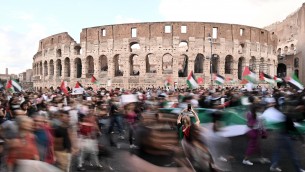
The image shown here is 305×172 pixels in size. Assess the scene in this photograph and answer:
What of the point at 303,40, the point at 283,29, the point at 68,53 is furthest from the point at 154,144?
the point at 283,29

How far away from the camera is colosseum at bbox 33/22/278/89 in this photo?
1586 inches

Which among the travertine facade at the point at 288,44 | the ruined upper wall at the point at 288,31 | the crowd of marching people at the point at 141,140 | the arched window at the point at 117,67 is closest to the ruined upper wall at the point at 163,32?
the arched window at the point at 117,67

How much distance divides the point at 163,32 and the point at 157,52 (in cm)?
272

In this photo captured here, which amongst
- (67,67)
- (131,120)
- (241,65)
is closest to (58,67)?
(67,67)

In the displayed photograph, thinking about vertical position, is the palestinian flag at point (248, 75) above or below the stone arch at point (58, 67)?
below

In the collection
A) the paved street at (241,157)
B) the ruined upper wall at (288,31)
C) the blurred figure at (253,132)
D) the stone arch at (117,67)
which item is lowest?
the paved street at (241,157)

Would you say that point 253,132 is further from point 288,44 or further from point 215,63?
point 288,44

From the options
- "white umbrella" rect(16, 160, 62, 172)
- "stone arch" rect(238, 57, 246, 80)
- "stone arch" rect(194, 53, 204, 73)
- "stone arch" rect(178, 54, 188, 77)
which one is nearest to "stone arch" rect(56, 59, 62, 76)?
"stone arch" rect(178, 54, 188, 77)

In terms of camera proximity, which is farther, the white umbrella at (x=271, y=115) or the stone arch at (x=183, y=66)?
the stone arch at (x=183, y=66)

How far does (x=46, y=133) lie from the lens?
233 inches

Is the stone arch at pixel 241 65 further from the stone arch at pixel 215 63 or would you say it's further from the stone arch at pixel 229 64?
the stone arch at pixel 215 63

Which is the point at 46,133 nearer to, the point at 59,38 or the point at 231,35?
the point at 231,35

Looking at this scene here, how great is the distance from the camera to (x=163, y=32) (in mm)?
40500

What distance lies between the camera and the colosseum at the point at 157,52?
40.3m
